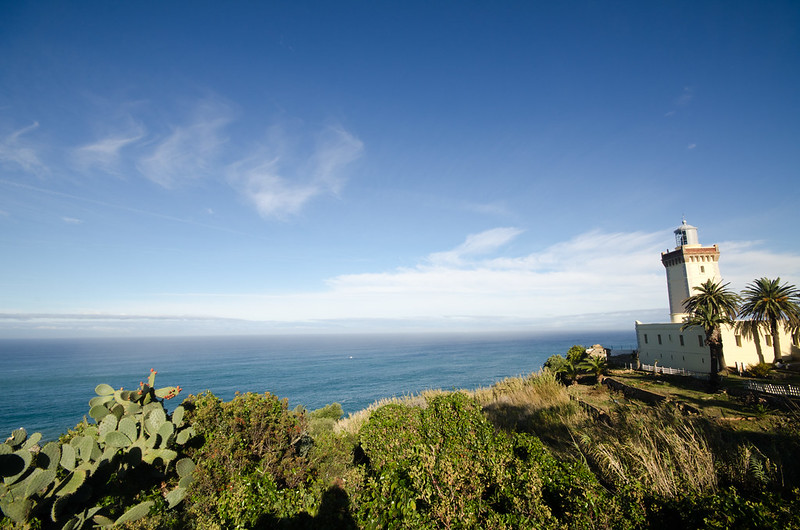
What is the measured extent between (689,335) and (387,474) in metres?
30.2

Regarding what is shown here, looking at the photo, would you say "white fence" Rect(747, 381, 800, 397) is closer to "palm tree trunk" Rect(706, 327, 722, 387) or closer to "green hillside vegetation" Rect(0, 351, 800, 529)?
"palm tree trunk" Rect(706, 327, 722, 387)

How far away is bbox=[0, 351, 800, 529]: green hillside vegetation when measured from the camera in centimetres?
467

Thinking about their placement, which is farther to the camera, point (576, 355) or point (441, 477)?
point (576, 355)

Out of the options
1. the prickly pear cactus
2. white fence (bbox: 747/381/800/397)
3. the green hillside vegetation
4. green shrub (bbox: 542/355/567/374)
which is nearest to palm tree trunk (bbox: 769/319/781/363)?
white fence (bbox: 747/381/800/397)

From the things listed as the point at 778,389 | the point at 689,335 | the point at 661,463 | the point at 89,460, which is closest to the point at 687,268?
the point at 689,335

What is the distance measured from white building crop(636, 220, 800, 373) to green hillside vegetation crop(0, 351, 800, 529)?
681 inches

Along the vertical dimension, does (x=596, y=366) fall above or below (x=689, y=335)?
below

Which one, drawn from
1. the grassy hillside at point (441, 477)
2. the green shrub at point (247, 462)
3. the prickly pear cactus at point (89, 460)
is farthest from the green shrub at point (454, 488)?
the prickly pear cactus at point (89, 460)

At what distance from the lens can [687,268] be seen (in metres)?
29.5

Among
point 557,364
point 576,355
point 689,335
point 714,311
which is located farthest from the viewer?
point 576,355

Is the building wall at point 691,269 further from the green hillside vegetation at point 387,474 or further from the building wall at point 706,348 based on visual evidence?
the green hillside vegetation at point 387,474

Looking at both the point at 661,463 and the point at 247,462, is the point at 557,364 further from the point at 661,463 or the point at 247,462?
the point at 247,462

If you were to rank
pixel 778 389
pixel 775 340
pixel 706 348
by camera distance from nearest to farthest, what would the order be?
pixel 778 389 → pixel 775 340 → pixel 706 348

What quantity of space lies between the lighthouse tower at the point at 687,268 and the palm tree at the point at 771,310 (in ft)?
16.3
